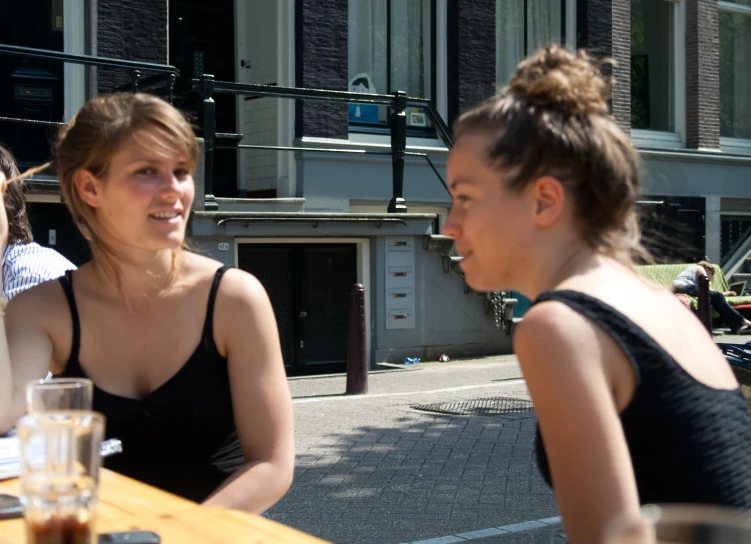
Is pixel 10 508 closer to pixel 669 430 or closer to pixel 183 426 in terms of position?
pixel 183 426

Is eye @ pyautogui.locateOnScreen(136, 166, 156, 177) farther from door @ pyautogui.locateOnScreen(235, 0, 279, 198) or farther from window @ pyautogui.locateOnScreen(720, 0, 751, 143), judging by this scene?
window @ pyautogui.locateOnScreen(720, 0, 751, 143)

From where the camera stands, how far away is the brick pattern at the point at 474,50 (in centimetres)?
1454

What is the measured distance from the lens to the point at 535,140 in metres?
1.83

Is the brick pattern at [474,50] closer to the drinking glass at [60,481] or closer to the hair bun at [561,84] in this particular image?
the hair bun at [561,84]

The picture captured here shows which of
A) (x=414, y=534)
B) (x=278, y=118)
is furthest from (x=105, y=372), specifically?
(x=278, y=118)

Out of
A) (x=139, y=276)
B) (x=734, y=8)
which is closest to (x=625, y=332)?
(x=139, y=276)

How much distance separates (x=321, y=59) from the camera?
42.8ft

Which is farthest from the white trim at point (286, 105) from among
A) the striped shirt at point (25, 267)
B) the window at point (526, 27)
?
the striped shirt at point (25, 267)

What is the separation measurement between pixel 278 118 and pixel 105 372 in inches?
419

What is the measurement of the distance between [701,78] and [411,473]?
45.6 feet

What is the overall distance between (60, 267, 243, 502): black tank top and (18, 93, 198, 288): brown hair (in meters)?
0.28

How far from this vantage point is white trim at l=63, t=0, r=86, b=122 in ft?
37.2

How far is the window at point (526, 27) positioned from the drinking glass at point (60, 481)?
14364mm

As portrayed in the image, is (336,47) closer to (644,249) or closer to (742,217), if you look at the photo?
(742,217)
